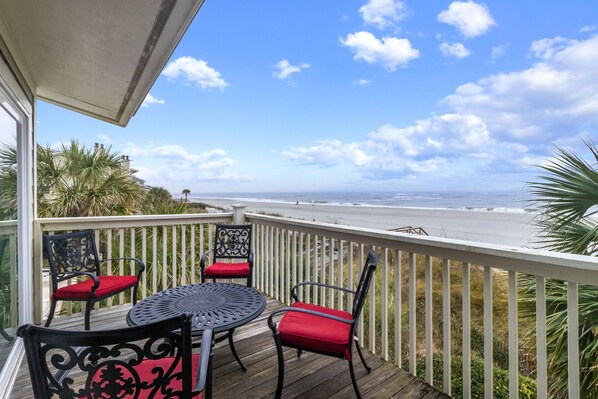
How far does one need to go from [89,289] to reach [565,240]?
3.93 meters

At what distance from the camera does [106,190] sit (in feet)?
20.6

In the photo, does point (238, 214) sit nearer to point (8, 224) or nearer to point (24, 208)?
point (24, 208)

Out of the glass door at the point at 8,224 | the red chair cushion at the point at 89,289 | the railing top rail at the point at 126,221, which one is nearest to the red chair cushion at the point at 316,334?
the red chair cushion at the point at 89,289

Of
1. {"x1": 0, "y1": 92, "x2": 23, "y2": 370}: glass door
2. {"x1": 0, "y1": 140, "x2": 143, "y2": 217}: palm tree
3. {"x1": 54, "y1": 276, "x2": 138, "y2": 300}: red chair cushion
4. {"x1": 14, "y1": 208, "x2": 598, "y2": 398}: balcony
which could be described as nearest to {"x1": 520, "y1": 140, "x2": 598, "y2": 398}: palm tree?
{"x1": 14, "y1": 208, "x2": 598, "y2": 398}: balcony

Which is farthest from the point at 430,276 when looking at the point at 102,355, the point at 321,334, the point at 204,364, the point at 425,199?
the point at 425,199

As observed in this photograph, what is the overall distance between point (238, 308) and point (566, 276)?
1920mm

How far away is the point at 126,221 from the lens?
11.6ft

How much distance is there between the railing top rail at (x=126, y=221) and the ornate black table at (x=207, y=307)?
1.42m

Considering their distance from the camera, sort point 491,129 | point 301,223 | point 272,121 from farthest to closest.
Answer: point 491,129, point 272,121, point 301,223

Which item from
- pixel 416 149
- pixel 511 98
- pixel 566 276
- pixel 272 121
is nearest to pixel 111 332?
pixel 566 276

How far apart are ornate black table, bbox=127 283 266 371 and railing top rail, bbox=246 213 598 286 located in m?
1.00

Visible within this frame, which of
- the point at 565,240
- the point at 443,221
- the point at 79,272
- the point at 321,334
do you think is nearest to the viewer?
the point at 321,334

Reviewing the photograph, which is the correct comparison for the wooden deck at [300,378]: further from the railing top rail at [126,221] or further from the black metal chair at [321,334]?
the railing top rail at [126,221]

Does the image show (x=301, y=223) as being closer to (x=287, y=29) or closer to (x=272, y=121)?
(x=287, y=29)
